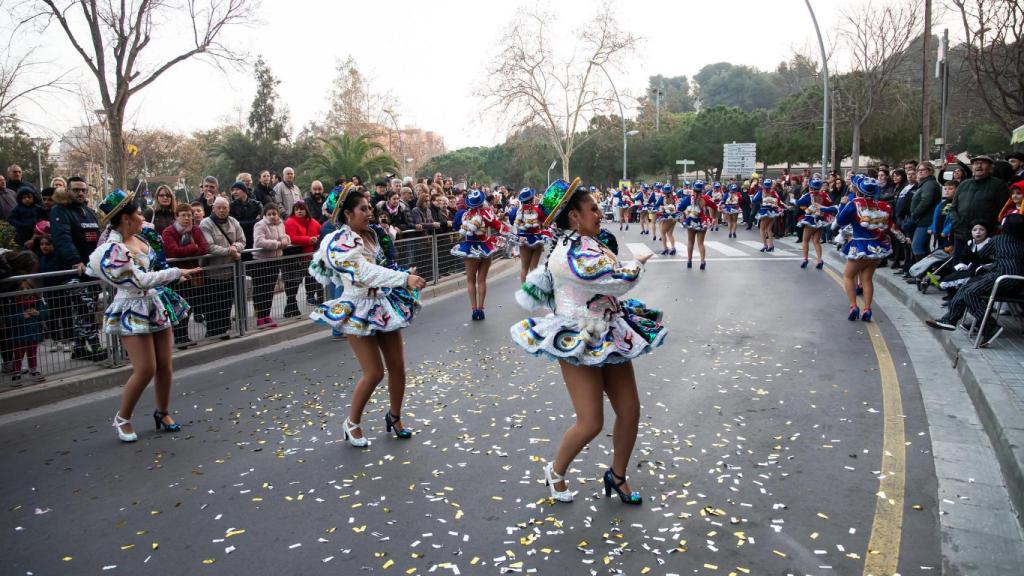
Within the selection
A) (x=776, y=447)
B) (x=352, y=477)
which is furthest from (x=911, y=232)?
(x=352, y=477)

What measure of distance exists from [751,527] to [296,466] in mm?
3076

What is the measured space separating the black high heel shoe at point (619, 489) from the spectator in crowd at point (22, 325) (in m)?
5.80

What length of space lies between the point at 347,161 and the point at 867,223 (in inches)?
1334

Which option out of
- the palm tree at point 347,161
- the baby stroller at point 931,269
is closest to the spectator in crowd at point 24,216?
the baby stroller at point 931,269

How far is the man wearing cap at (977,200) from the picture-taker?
33.7ft

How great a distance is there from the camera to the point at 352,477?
5.05 metres

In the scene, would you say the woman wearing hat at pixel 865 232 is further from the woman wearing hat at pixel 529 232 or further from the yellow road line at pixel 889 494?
the woman wearing hat at pixel 529 232

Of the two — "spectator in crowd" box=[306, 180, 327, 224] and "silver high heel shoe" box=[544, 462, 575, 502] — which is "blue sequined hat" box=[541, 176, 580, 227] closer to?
"silver high heel shoe" box=[544, 462, 575, 502]

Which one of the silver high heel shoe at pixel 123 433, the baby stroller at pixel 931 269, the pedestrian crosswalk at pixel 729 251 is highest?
the baby stroller at pixel 931 269

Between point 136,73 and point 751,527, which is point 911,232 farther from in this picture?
point 136,73

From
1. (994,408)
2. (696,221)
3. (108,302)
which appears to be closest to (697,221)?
(696,221)

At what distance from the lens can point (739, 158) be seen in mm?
43781

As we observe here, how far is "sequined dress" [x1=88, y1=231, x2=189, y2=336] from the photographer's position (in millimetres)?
5730

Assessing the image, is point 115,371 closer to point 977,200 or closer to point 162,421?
point 162,421
